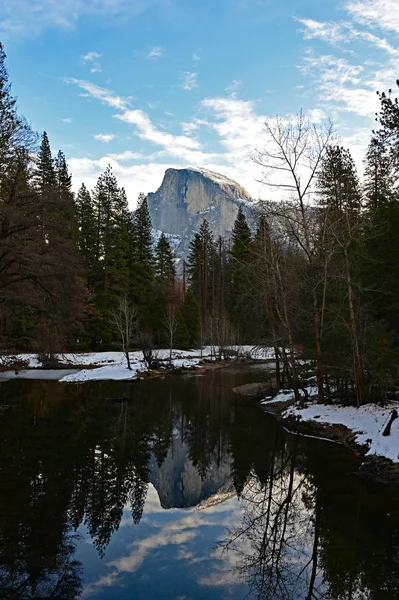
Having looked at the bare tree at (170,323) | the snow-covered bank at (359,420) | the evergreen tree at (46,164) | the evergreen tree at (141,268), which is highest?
the evergreen tree at (46,164)

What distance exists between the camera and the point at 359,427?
1492 cm

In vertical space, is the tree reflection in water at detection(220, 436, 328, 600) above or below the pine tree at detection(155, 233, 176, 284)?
below

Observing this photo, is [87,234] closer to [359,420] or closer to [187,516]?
[359,420]

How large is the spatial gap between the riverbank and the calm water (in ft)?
2.13

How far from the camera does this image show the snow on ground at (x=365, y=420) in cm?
1259

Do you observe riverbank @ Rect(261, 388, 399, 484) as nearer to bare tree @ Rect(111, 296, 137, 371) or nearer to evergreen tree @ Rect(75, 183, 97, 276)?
bare tree @ Rect(111, 296, 137, 371)

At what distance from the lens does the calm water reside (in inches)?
268

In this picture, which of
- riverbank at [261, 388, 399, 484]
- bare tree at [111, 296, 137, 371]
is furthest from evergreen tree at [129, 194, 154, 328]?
riverbank at [261, 388, 399, 484]

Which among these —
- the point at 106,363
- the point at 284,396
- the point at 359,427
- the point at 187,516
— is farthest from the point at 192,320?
the point at 187,516

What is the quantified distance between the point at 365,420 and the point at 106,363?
2694 cm

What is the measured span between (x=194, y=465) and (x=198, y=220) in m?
182

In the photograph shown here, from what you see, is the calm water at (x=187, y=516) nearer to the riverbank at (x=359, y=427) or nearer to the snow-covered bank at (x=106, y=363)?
the riverbank at (x=359, y=427)

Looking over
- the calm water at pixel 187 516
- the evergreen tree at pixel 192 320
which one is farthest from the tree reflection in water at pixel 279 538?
the evergreen tree at pixel 192 320

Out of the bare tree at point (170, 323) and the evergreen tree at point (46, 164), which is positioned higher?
the evergreen tree at point (46, 164)
